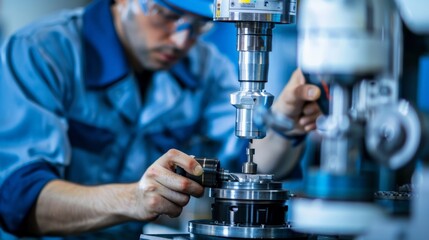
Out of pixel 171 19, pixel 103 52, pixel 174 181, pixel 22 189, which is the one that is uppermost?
pixel 171 19

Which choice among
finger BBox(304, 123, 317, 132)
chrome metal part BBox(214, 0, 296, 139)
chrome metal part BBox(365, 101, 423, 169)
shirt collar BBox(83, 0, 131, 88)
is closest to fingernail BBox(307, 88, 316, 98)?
finger BBox(304, 123, 317, 132)

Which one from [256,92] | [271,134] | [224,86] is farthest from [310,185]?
[224,86]

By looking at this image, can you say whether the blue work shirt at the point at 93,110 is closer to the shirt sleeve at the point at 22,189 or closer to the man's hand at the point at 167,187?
the shirt sleeve at the point at 22,189

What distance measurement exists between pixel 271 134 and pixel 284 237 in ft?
3.16

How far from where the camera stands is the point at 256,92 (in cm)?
200

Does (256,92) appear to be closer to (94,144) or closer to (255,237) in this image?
(255,237)

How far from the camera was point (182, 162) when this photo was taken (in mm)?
1995

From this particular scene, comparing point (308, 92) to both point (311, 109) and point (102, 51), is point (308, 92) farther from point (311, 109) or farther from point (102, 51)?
point (102, 51)

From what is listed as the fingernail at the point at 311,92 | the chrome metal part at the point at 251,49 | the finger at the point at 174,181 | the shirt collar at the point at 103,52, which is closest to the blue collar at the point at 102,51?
the shirt collar at the point at 103,52

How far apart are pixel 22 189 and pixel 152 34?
69 cm

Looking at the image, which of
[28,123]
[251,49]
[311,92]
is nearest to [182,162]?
[251,49]

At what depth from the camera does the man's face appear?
291 cm

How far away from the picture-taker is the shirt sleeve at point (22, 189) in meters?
2.59

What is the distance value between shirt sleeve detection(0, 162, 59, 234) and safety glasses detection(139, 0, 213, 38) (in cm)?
62
